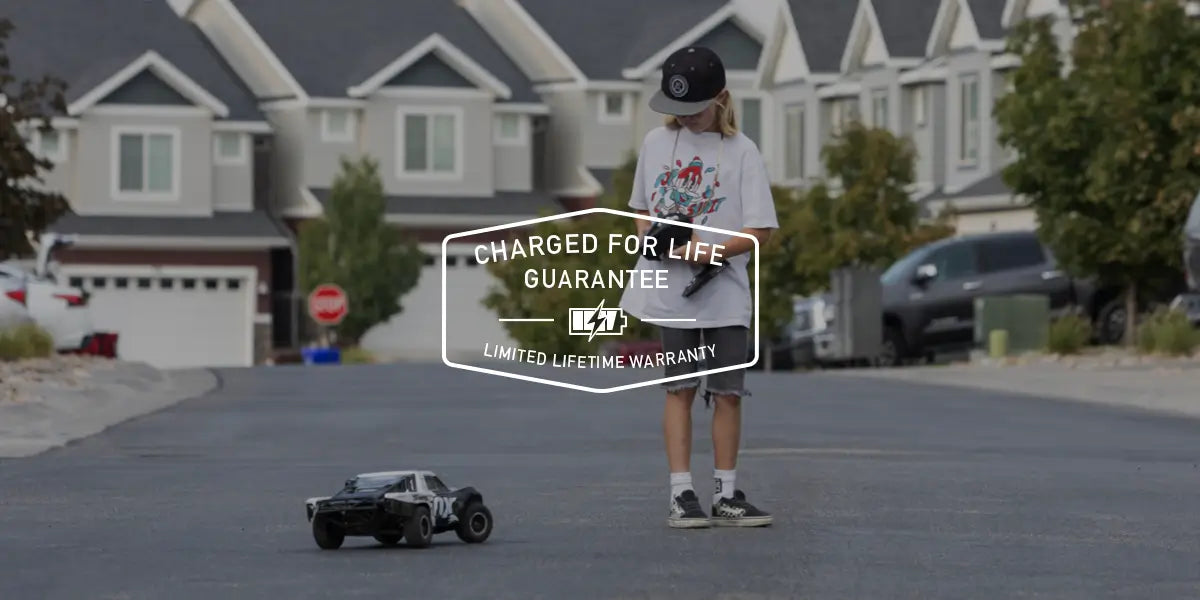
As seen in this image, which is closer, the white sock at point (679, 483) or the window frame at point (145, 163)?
the white sock at point (679, 483)

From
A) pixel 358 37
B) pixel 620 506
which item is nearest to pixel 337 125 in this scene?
pixel 358 37

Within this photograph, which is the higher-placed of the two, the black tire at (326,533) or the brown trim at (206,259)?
the brown trim at (206,259)

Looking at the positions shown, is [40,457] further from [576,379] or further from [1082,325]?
[1082,325]

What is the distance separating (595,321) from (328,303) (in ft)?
182

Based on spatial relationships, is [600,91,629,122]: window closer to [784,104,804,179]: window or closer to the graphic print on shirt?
[784,104,804,179]: window

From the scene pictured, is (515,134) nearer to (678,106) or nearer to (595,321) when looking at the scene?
(595,321)

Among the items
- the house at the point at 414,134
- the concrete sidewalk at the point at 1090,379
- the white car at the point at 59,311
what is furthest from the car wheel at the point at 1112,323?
the house at the point at 414,134

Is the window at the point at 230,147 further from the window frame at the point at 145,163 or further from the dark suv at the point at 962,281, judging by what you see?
the dark suv at the point at 962,281

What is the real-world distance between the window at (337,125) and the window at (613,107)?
685 cm

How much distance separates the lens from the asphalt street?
9.09 metres

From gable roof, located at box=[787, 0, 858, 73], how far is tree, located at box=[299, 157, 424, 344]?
1075 centimetres

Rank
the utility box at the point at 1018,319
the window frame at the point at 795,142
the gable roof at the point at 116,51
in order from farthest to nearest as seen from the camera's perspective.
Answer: the gable roof at the point at 116,51
the window frame at the point at 795,142
the utility box at the point at 1018,319

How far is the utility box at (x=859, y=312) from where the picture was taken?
40.9 meters

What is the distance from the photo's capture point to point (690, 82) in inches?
437
